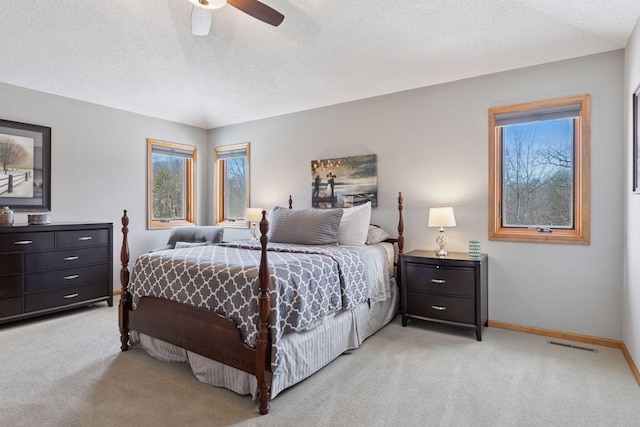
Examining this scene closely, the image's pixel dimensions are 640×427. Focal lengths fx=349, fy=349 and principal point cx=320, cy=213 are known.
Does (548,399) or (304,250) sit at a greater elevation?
(304,250)

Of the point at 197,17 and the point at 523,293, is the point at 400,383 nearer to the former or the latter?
the point at 523,293

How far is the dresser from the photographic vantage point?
3.45m

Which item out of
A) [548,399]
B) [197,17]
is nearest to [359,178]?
[197,17]

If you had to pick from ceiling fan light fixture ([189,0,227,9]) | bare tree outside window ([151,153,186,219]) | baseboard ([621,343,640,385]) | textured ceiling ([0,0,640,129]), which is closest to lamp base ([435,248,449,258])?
baseboard ([621,343,640,385])

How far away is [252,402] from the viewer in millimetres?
2146

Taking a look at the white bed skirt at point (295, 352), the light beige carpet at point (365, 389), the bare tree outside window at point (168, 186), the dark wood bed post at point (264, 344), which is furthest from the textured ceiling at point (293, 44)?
the light beige carpet at point (365, 389)

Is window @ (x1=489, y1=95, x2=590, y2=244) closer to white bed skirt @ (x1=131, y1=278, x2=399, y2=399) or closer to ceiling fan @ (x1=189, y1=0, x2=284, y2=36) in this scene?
→ white bed skirt @ (x1=131, y1=278, x2=399, y2=399)

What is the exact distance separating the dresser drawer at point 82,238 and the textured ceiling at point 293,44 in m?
1.68

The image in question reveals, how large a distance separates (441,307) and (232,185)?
3862 millimetres

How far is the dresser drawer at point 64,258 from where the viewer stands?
360cm

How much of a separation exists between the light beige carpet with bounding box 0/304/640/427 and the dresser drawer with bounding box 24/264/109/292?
0.65 metres

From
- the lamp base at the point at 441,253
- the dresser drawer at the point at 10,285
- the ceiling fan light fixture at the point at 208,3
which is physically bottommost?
the dresser drawer at the point at 10,285

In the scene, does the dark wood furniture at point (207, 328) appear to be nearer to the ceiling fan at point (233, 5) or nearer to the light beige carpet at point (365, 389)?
the light beige carpet at point (365, 389)

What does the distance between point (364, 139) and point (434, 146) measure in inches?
34.4
